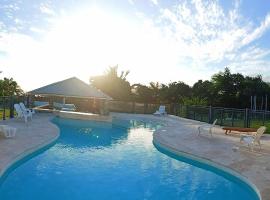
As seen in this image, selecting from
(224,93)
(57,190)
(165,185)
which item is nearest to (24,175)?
(57,190)

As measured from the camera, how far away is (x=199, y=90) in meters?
39.6

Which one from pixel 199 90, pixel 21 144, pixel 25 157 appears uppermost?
pixel 199 90

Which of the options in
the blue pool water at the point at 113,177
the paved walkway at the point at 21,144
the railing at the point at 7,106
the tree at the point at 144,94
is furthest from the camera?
the tree at the point at 144,94

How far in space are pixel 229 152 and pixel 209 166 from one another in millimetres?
1301

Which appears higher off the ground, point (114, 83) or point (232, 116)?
point (114, 83)

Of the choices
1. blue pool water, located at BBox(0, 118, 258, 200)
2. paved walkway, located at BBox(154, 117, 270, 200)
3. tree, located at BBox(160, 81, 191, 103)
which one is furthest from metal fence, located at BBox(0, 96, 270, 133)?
tree, located at BBox(160, 81, 191, 103)

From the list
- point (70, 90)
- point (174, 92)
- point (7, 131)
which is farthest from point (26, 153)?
point (174, 92)

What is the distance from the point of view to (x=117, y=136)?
15.8m

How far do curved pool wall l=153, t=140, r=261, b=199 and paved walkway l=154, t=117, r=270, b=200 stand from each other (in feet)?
0.31

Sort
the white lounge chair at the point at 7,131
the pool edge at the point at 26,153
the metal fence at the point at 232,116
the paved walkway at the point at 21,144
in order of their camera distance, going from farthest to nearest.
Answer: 1. the metal fence at the point at 232,116
2. the white lounge chair at the point at 7,131
3. the paved walkway at the point at 21,144
4. the pool edge at the point at 26,153

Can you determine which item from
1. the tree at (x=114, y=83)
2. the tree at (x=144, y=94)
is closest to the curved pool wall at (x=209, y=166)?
the tree at (x=144, y=94)

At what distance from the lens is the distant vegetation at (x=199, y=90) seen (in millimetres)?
36406

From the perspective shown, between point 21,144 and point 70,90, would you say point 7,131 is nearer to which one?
point 21,144

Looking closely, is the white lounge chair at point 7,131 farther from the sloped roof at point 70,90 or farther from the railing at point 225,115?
the railing at point 225,115
